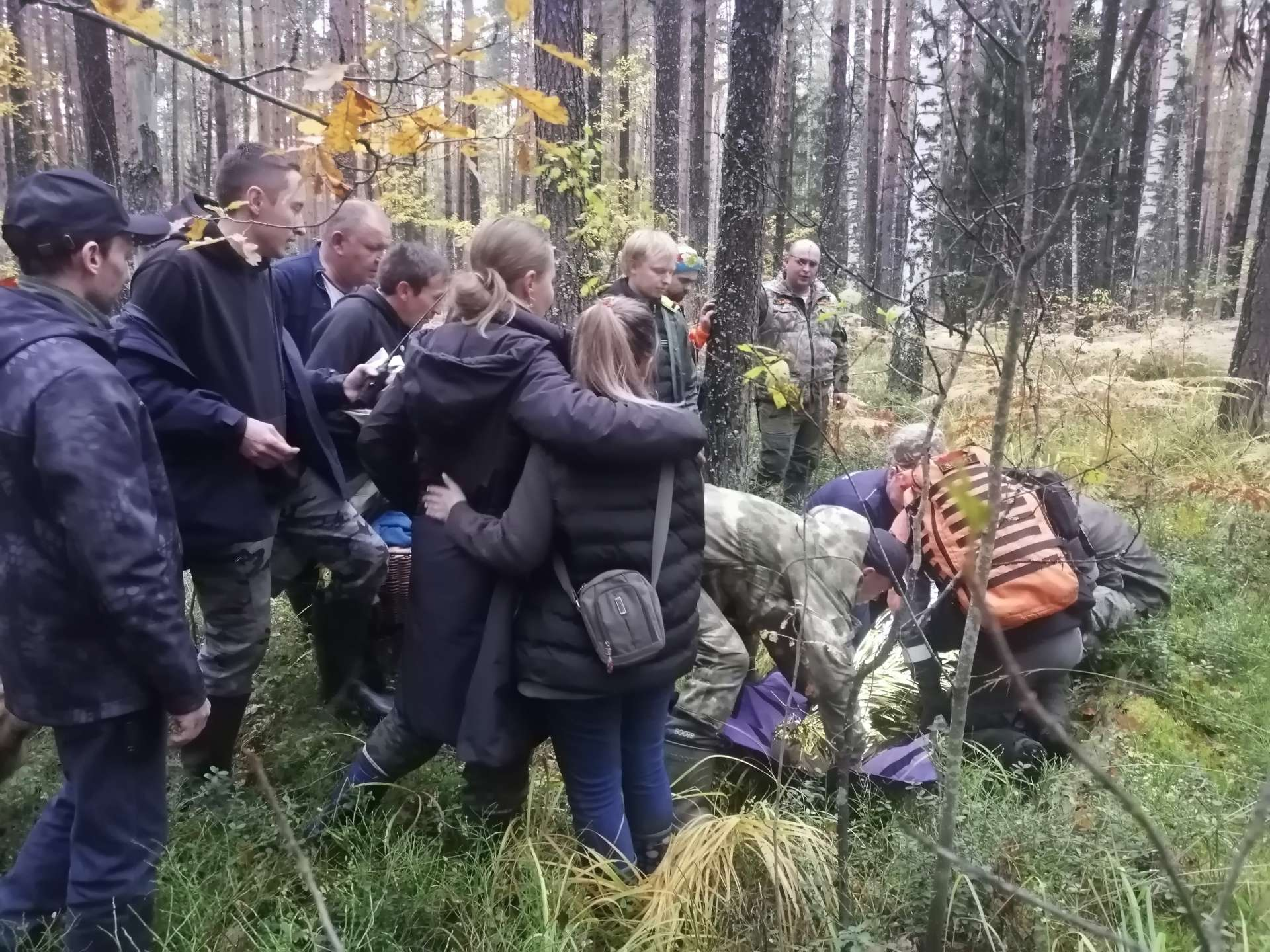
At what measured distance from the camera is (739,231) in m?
5.20

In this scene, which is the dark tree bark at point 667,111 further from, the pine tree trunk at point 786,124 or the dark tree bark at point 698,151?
the pine tree trunk at point 786,124

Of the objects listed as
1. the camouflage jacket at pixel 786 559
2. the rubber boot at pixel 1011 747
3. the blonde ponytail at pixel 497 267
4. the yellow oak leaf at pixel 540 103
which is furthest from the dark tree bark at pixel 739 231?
the yellow oak leaf at pixel 540 103

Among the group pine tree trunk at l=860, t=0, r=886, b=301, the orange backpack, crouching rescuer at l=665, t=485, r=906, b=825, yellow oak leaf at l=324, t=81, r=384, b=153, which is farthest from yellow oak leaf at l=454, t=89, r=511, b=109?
pine tree trunk at l=860, t=0, r=886, b=301

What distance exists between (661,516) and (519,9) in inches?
51.4

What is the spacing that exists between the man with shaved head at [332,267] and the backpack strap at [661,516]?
2.10m

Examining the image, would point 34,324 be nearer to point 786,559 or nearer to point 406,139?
point 406,139

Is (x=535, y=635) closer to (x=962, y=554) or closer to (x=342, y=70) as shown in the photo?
(x=342, y=70)

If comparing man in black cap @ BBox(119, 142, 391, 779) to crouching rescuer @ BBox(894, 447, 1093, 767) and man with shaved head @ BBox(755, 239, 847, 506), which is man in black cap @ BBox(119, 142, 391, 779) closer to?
crouching rescuer @ BBox(894, 447, 1093, 767)

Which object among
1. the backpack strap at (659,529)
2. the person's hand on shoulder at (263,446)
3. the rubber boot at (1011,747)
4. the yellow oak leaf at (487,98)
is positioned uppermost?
the yellow oak leaf at (487,98)

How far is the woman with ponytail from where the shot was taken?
2.31 m

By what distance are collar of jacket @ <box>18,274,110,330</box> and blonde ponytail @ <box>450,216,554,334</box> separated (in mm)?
896

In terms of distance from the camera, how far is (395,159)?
2.07 m

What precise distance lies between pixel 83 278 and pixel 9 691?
96 cm

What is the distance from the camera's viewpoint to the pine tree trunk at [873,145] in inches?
768
